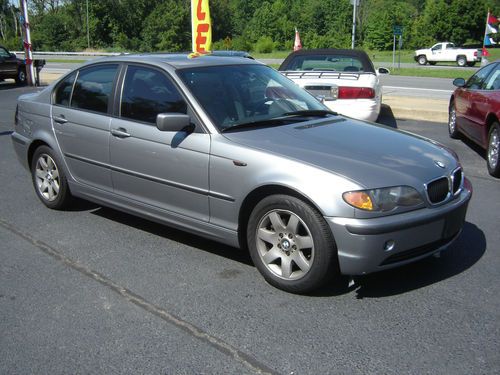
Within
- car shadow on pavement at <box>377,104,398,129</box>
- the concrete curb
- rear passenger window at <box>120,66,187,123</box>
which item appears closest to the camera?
rear passenger window at <box>120,66,187,123</box>

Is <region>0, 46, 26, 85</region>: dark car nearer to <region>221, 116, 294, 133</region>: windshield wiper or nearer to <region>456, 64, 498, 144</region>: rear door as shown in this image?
<region>456, 64, 498, 144</region>: rear door

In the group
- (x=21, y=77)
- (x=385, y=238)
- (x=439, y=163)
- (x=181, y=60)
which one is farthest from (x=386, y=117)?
(x=21, y=77)

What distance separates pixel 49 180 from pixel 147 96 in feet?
5.82

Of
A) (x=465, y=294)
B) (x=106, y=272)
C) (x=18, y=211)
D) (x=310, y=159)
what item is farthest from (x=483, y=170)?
(x=18, y=211)

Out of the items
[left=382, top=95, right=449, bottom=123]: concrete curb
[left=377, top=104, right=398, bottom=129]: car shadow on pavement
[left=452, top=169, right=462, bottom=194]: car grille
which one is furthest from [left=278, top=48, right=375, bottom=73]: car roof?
[left=452, top=169, right=462, bottom=194]: car grille

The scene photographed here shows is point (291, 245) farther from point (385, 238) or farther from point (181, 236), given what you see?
point (181, 236)

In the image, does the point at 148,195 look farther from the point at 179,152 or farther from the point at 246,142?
the point at 246,142

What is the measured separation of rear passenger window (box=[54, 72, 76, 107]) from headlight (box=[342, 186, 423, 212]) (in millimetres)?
3285

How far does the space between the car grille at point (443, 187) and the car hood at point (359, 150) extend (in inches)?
1.9

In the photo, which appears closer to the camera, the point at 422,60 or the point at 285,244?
the point at 285,244

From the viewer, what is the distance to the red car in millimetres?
7137

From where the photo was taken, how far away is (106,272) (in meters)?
4.24

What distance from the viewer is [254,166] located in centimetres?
386

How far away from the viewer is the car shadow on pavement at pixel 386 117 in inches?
445
